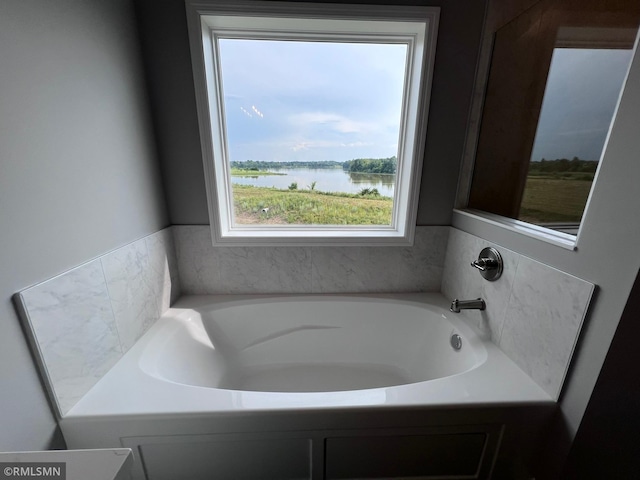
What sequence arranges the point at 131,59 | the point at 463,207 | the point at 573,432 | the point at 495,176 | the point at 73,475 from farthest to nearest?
1. the point at 463,207
2. the point at 495,176
3. the point at 131,59
4. the point at 573,432
5. the point at 73,475

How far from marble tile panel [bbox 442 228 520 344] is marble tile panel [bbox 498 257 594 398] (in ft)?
0.14

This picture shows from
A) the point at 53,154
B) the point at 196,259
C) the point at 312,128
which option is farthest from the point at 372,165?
the point at 53,154

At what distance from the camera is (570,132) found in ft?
3.55

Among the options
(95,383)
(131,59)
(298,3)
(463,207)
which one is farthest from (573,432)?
(131,59)

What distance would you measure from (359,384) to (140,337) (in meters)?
1.18

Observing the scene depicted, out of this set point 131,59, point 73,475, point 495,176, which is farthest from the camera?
point 495,176

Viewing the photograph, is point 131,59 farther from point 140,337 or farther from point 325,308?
point 325,308

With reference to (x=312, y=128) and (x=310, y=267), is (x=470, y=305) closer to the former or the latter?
(x=310, y=267)

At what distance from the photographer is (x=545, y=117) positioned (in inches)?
47.6

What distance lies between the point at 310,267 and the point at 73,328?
42.8 inches

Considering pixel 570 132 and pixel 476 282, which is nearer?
pixel 570 132

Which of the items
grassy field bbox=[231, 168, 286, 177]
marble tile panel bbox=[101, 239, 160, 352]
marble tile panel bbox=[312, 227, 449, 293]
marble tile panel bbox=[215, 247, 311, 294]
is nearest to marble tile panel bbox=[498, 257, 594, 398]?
marble tile panel bbox=[312, 227, 449, 293]

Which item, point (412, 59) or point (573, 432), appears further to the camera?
point (412, 59)

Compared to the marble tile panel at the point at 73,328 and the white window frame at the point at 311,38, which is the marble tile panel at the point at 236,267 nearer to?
the white window frame at the point at 311,38
